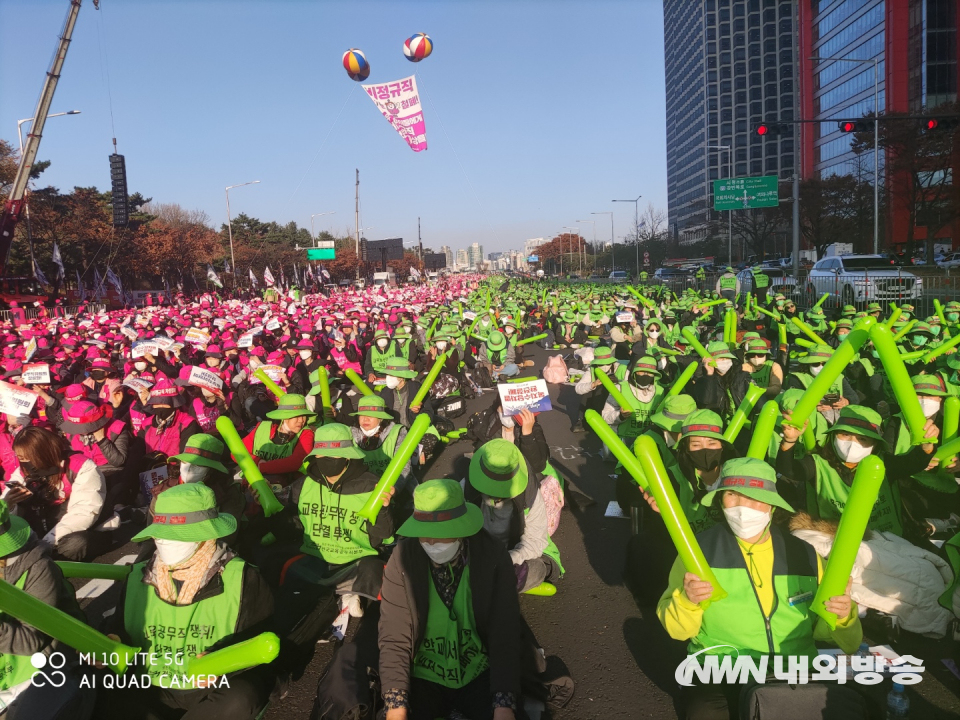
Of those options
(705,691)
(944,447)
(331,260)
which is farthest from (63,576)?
(331,260)

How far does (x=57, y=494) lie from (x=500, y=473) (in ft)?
13.5

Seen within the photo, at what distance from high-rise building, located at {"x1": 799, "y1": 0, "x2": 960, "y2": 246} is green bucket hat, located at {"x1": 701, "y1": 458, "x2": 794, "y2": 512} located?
47.1 m

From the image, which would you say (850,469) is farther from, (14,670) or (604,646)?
(14,670)

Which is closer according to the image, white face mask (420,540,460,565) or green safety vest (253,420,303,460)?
white face mask (420,540,460,565)

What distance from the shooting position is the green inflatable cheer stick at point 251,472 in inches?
203

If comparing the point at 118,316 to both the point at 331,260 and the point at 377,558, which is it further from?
the point at 331,260

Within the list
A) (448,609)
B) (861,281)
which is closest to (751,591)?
(448,609)

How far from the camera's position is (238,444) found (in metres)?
5.35

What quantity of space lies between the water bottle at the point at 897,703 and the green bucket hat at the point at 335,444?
3.41 meters

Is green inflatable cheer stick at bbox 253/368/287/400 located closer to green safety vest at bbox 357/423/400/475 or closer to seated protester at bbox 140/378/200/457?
seated protester at bbox 140/378/200/457

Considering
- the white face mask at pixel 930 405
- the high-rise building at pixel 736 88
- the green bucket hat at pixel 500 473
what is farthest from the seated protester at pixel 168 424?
the high-rise building at pixel 736 88

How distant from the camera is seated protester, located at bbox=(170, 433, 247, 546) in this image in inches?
205

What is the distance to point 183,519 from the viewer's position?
11.2ft

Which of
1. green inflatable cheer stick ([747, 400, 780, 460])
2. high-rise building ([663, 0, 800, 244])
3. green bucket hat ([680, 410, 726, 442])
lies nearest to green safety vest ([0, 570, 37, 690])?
green inflatable cheer stick ([747, 400, 780, 460])
